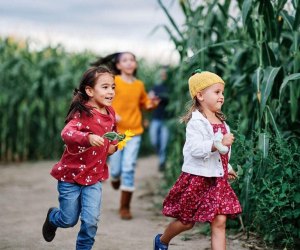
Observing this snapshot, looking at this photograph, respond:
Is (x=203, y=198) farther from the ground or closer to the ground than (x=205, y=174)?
closer to the ground

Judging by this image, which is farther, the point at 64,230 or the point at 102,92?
the point at 64,230

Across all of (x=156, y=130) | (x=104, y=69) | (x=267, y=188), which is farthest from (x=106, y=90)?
(x=156, y=130)

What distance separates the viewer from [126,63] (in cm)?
584

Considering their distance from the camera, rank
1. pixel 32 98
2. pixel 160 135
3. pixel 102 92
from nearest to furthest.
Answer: pixel 102 92 → pixel 160 135 → pixel 32 98

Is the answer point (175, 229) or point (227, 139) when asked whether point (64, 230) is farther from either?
point (227, 139)

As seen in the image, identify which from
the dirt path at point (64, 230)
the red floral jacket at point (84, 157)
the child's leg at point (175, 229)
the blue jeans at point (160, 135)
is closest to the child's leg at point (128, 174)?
the dirt path at point (64, 230)

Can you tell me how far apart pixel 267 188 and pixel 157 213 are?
7.22 feet

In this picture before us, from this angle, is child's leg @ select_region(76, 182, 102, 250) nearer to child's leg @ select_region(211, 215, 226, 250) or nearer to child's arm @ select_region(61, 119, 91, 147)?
child's arm @ select_region(61, 119, 91, 147)

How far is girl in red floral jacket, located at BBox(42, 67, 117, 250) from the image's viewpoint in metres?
3.74

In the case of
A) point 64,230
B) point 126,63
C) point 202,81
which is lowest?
point 64,230

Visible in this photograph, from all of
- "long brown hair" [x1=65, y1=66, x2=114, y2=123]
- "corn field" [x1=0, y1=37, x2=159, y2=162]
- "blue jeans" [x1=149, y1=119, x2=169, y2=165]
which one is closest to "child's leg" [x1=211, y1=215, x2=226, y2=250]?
"long brown hair" [x1=65, y1=66, x2=114, y2=123]

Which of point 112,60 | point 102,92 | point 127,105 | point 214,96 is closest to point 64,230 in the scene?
point 127,105

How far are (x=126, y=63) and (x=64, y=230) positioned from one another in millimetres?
1751

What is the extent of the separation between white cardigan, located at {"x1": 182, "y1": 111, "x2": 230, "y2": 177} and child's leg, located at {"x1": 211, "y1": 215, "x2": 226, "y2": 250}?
27 cm
